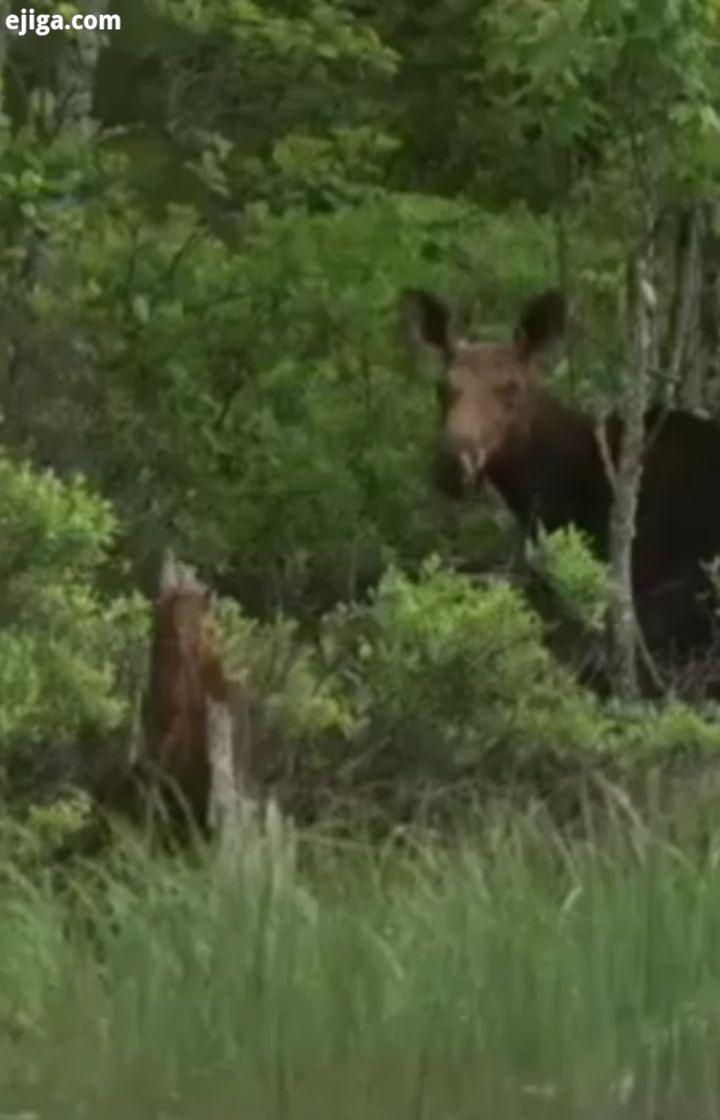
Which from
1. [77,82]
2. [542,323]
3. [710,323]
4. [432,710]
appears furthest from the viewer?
[710,323]

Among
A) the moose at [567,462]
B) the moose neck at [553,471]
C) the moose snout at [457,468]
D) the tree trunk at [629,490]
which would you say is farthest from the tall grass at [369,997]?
the moose neck at [553,471]

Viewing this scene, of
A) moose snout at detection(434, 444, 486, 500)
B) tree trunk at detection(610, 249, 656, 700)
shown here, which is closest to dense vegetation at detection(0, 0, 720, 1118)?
tree trunk at detection(610, 249, 656, 700)

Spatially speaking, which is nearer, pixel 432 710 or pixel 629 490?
pixel 432 710

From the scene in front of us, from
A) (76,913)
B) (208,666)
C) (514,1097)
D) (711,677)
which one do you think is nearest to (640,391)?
(711,677)

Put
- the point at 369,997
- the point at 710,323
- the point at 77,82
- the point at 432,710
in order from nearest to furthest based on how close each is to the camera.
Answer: the point at 369,997, the point at 432,710, the point at 77,82, the point at 710,323

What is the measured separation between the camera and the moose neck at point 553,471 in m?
13.1

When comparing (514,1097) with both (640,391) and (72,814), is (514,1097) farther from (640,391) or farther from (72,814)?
(640,391)

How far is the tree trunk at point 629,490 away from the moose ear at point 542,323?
28 cm

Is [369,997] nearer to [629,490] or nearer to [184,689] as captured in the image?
[184,689]

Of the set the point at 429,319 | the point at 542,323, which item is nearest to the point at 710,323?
the point at 542,323

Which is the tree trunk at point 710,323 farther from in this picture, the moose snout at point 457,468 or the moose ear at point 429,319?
the moose snout at point 457,468

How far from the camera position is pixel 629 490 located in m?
12.4

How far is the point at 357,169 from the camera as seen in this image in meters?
13.8

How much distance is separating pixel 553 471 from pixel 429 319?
0.89m
